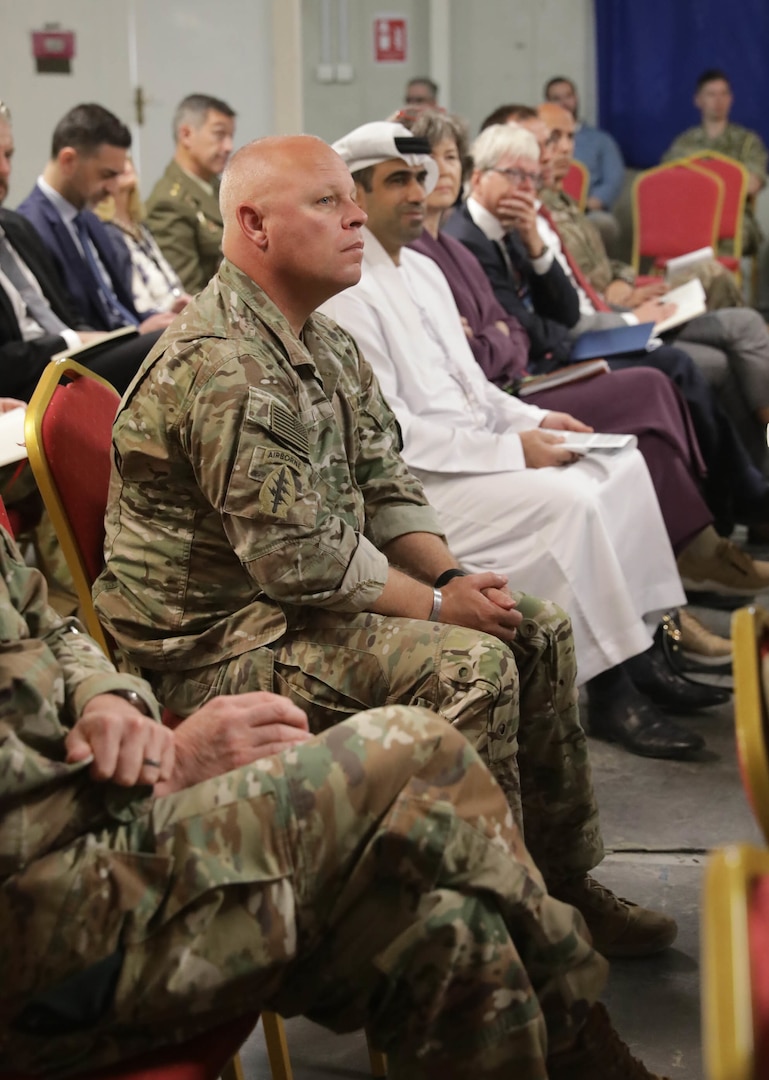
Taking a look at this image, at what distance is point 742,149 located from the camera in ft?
26.0

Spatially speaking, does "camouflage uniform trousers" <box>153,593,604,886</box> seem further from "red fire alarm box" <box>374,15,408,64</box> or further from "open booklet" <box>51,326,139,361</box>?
"red fire alarm box" <box>374,15,408,64</box>

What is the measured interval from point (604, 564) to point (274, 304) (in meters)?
1.05

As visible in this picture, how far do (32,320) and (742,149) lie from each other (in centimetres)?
558

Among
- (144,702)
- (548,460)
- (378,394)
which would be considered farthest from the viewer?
(548,460)

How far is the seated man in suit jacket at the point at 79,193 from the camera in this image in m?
3.94

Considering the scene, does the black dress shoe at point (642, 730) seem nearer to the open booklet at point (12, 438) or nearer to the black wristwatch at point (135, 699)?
the open booklet at point (12, 438)

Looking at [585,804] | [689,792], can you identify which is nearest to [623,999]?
[585,804]

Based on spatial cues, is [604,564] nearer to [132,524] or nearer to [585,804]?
[585,804]

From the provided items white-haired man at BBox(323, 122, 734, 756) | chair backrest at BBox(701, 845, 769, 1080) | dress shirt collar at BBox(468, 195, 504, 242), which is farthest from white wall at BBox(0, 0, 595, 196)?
chair backrest at BBox(701, 845, 769, 1080)

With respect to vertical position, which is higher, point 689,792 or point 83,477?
point 83,477

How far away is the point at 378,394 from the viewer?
6.90ft

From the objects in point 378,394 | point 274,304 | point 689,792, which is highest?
point 274,304

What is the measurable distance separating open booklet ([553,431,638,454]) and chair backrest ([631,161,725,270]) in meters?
4.58

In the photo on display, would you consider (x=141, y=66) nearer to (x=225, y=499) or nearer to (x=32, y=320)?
(x=32, y=320)
